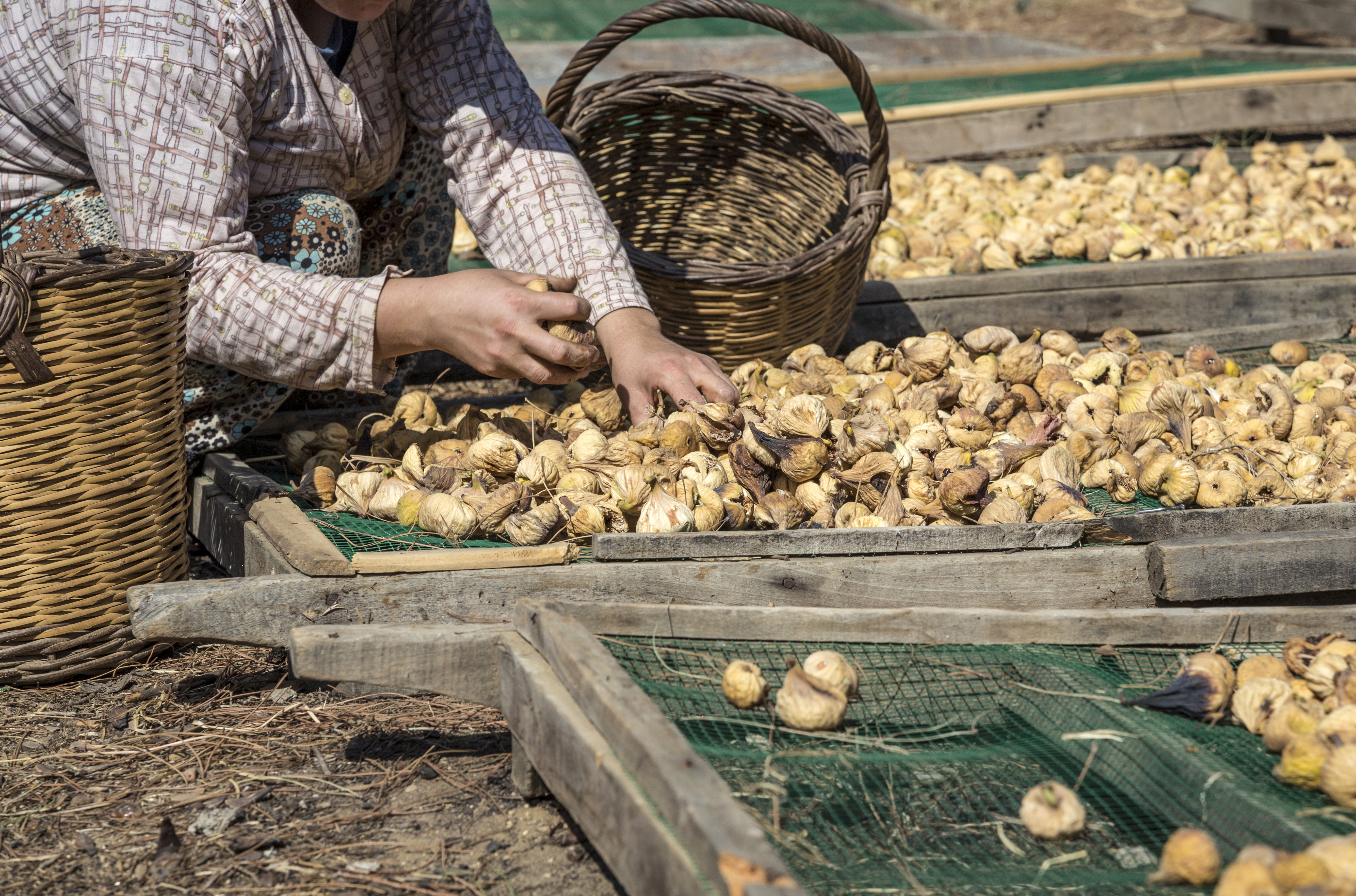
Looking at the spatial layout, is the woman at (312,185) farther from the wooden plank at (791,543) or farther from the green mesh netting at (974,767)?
the green mesh netting at (974,767)

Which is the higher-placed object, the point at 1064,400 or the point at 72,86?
the point at 72,86

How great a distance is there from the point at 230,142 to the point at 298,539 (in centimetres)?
70

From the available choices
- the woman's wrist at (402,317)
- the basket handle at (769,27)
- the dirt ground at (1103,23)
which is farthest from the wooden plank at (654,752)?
the dirt ground at (1103,23)

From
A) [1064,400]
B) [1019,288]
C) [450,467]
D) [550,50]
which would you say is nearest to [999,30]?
[550,50]

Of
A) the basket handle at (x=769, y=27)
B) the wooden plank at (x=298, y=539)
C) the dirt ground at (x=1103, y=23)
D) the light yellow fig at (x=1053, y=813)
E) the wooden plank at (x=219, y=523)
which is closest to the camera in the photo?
the light yellow fig at (x=1053, y=813)

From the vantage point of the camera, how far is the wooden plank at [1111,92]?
4703 mm

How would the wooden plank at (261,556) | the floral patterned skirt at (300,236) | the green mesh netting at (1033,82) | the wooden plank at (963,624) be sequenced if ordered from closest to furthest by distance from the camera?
the wooden plank at (963,624)
the wooden plank at (261,556)
the floral patterned skirt at (300,236)
the green mesh netting at (1033,82)

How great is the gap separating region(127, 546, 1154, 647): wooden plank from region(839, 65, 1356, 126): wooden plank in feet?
10.3

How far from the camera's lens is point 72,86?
1837 millimetres

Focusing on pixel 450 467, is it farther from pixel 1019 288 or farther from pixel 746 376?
pixel 1019 288

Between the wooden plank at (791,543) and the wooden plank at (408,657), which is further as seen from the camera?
the wooden plank at (791,543)

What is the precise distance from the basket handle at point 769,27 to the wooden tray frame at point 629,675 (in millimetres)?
1475

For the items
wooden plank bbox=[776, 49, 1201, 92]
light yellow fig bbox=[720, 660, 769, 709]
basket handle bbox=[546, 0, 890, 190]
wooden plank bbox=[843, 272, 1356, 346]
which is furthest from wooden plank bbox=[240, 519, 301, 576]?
wooden plank bbox=[776, 49, 1201, 92]

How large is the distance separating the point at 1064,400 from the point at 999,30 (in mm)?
8223
